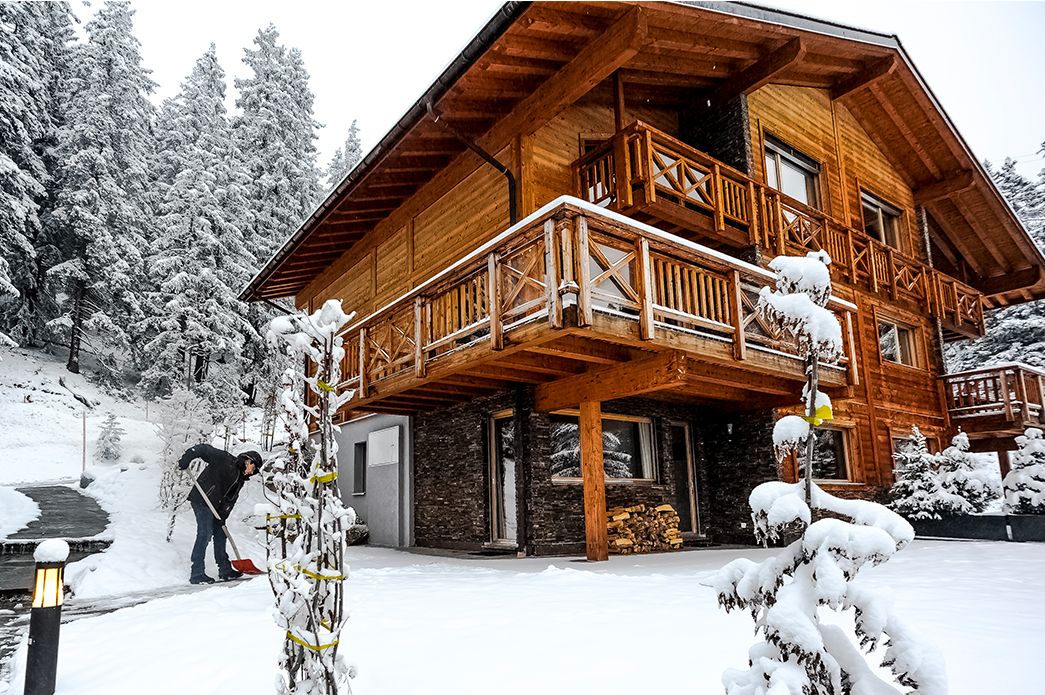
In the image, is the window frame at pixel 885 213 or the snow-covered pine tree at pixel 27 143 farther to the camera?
the snow-covered pine tree at pixel 27 143

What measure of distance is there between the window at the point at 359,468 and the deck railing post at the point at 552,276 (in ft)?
29.1

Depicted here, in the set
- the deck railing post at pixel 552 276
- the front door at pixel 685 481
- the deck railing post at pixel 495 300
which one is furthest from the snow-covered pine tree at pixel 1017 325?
the deck railing post at pixel 552 276

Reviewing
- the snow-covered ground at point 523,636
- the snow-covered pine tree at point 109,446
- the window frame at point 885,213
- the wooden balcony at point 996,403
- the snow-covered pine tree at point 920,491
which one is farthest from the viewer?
the snow-covered pine tree at point 109,446

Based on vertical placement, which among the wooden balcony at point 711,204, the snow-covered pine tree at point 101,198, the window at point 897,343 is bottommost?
the window at point 897,343

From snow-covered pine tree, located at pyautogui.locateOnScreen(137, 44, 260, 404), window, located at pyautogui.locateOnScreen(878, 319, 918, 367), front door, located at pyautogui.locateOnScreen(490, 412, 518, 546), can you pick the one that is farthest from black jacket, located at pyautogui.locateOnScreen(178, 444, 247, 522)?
snow-covered pine tree, located at pyautogui.locateOnScreen(137, 44, 260, 404)

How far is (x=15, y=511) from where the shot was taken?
1244 centimetres

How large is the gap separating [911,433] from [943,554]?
5.91 metres

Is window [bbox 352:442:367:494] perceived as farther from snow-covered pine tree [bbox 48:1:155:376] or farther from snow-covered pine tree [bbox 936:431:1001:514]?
snow-covered pine tree [bbox 48:1:155:376]

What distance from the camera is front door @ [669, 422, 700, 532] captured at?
463 inches

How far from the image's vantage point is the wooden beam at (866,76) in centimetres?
1367

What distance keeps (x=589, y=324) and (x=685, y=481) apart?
19.6 ft

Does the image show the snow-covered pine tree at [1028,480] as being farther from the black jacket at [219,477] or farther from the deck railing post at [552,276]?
the black jacket at [219,477]

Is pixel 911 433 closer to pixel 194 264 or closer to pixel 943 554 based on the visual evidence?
pixel 943 554

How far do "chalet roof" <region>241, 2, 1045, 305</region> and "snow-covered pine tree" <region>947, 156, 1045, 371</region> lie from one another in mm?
9010
